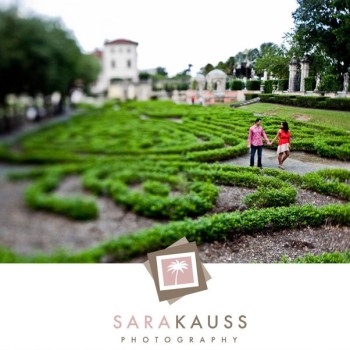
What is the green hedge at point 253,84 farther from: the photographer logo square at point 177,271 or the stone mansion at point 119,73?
the photographer logo square at point 177,271

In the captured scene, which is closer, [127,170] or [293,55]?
[127,170]

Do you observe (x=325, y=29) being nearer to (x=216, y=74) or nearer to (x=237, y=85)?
(x=237, y=85)

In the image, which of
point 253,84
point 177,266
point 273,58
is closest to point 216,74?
point 253,84

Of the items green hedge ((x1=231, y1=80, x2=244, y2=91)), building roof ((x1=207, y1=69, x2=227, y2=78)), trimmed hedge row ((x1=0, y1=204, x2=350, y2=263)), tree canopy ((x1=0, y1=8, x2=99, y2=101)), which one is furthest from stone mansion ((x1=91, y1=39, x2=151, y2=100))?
trimmed hedge row ((x1=0, y1=204, x2=350, y2=263))

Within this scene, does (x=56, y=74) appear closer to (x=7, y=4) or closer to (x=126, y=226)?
(x=7, y=4)

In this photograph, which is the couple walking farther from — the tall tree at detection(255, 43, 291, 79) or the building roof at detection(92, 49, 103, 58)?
the building roof at detection(92, 49, 103, 58)

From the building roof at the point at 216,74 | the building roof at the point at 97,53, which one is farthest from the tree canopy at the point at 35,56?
the building roof at the point at 216,74

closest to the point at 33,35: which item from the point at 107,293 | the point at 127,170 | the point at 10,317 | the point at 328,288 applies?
the point at 127,170
